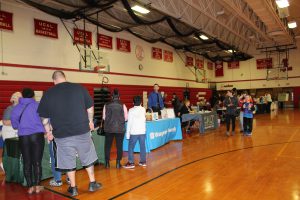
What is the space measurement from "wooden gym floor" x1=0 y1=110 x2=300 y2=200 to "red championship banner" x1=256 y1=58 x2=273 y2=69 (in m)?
16.3

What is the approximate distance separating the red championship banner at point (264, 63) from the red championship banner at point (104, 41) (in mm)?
14792

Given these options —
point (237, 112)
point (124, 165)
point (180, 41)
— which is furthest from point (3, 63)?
point (180, 41)

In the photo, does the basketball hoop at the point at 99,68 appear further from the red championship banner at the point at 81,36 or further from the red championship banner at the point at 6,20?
the red championship banner at the point at 6,20

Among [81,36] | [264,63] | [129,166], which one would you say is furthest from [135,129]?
[264,63]

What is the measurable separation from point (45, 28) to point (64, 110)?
696cm

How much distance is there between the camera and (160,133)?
7277mm

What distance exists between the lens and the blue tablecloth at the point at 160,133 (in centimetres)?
675

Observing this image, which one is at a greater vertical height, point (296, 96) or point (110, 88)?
point (110, 88)

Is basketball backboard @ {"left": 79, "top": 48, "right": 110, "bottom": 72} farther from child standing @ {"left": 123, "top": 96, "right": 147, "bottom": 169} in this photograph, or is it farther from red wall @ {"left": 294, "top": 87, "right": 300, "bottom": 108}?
red wall @ {"left": 294, "top": 87, "right": 300, "bottom": 108}

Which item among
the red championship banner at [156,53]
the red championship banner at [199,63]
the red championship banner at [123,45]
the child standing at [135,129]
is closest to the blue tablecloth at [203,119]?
the child standing at [135,129]

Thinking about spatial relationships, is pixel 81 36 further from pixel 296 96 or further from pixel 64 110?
pixel 296 96

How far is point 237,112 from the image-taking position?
9172mm

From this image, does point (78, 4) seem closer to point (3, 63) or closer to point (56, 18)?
point (56, 18)

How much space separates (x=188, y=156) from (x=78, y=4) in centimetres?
666
